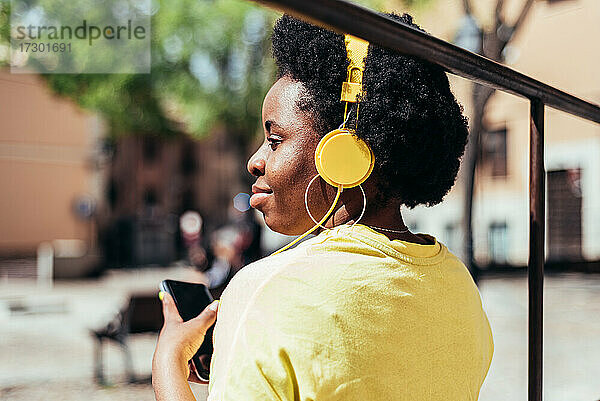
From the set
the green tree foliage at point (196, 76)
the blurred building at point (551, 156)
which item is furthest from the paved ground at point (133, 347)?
the green tree foliage at point (196, 76)

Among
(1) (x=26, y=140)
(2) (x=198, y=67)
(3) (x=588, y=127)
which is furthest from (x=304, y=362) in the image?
(1) (x=26, y=140)

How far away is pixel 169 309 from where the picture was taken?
1.24 metres

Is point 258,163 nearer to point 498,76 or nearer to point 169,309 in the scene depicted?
point 169,309

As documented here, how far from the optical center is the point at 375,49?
1.12 m

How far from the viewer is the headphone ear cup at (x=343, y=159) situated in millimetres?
1082

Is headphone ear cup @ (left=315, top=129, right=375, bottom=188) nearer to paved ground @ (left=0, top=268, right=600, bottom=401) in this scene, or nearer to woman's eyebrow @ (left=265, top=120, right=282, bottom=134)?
woman's eyebrow @ (left=265, top=120, right=282, bottom=134)

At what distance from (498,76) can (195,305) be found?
66 centimetres

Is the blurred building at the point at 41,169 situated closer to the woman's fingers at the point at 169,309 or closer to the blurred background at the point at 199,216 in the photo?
the blurred background at the point at 199,216

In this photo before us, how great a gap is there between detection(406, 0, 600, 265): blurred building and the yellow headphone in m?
15.2

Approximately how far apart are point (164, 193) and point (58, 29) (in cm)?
2836

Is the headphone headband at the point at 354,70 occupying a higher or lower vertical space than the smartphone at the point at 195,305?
higher

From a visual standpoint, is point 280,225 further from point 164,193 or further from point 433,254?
point 164,193

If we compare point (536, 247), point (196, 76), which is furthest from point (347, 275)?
point (196, 76)

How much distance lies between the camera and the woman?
0.94m
